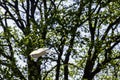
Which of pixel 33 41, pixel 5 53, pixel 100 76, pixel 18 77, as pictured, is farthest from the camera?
pixel 100 76

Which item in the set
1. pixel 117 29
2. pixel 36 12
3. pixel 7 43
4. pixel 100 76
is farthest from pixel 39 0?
pixel 100 76

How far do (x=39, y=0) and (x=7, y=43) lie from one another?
3849 millimetres

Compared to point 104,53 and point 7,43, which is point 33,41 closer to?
point 7,43

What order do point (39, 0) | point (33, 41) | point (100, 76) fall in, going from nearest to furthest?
point (33, 41) < point (39, 0) < point (100, 76)

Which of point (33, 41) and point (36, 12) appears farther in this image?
point (36, 12)

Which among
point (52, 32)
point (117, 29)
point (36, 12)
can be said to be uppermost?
point (36, 12)

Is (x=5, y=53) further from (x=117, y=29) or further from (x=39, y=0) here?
(x=117, y=29)

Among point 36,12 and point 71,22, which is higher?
point 36,12

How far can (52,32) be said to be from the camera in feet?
55.5

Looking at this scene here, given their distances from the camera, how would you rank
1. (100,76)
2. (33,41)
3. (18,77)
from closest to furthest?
(33,41)
(18,77)
(100,76)

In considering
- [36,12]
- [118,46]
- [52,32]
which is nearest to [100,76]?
[118,46]

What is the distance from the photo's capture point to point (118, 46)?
2027 cm

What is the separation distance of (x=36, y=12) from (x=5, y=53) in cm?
333

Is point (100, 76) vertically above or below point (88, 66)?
above
